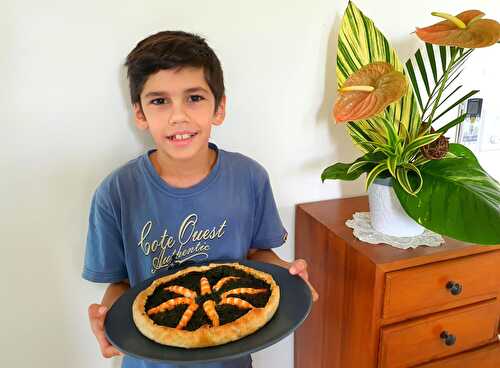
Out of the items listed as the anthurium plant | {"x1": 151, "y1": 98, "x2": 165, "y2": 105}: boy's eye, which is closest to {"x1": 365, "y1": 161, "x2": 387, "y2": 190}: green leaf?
the anthurium plant

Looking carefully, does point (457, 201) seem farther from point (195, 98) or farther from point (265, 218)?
point (195, 98)

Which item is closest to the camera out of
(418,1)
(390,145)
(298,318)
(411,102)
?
(298,318)

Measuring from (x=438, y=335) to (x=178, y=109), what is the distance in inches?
29.2

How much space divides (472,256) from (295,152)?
49 cm

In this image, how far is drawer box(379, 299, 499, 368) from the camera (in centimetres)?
82

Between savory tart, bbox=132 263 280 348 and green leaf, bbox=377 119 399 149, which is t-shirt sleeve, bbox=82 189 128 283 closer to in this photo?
savory tart, bbox=132 263 280 348

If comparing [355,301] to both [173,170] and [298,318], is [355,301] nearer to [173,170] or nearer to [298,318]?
[298,318]

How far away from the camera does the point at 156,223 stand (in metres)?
0.84

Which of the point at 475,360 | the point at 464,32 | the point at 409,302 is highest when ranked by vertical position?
the point at 464,32

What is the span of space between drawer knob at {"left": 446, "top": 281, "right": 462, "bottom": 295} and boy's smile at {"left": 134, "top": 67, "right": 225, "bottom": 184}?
60 cm

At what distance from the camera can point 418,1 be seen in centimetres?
107

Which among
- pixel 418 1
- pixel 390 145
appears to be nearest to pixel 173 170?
pixel 390 145

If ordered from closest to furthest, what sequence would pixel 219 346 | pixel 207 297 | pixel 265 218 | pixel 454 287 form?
pixel 219 346, pixel 207 297, pixel 454 287, pixel 265 218

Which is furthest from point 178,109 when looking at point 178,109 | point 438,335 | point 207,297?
point 438,335
